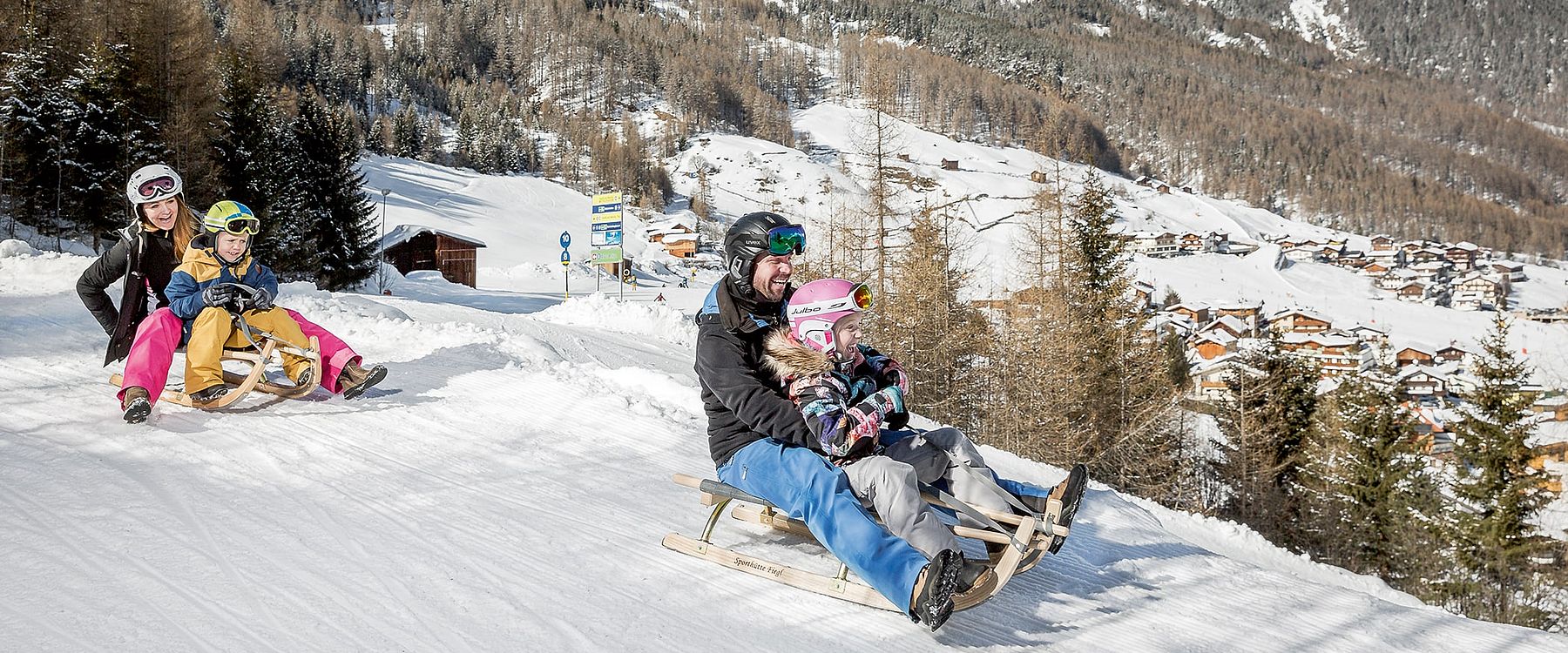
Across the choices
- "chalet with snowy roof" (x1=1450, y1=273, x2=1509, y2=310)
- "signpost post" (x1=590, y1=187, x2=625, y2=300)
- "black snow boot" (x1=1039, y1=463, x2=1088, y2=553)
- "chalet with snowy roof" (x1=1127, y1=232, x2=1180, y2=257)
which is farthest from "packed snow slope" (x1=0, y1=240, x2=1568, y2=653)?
"chalet with snowy roof" (x1=1450, y1=273, x2=1509, y2=310)

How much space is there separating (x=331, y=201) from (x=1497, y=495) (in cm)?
4032

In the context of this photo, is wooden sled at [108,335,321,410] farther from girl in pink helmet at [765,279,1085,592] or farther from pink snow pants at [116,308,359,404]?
girl in pink helmet at [765,279,1085,592]

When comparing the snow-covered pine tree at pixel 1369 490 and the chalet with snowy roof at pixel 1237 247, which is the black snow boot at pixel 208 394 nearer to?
the snow-covered pine tree at pixel 1369 490

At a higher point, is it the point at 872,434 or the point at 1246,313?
the point at 872,434

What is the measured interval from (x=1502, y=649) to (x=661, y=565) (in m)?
4.09

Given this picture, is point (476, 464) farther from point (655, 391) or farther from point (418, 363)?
point (418, 363)

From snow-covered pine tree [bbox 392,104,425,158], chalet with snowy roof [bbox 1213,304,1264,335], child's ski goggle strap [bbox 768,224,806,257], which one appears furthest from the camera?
snow-covered pine tree [bbox 392,104,425,158]

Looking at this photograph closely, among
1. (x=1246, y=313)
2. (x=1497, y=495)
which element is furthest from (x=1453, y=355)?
(x=1497, y=495)

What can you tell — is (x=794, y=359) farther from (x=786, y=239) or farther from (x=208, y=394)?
(x=208, y=394)

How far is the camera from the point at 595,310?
16188 mm

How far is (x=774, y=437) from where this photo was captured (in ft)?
12.7

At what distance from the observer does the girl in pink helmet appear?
11.5 ft

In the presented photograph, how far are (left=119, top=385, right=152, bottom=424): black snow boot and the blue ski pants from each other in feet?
14.2

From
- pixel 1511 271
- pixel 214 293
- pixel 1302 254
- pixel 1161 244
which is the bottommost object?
pixel 1511 271
